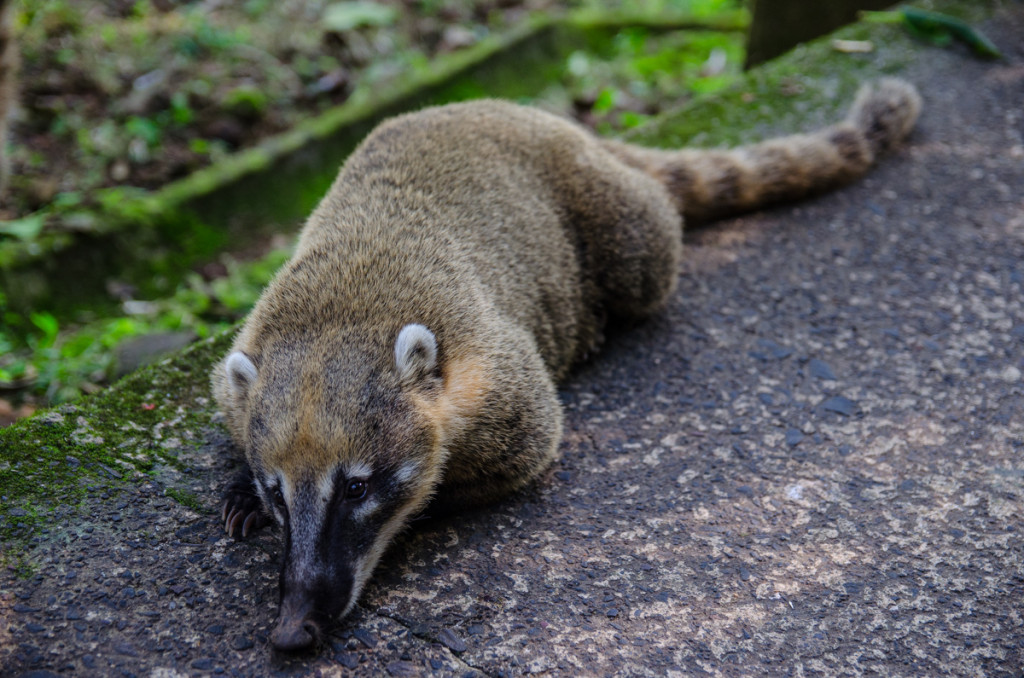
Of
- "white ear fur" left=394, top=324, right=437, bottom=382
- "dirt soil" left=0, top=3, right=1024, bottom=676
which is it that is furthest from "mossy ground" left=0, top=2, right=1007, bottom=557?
"white ear fur" left=394, top=324, right=437, bottom=382

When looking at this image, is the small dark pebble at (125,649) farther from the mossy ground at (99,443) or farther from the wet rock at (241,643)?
the mossy ground at (99,443)

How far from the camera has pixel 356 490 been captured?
8.43 feet

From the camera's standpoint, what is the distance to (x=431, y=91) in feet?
22.7

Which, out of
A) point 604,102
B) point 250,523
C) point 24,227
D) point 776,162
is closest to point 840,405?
point 776,162

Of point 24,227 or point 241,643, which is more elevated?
point 24,227

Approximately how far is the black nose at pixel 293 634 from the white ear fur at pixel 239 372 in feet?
2.76

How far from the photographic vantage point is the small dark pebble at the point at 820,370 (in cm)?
358

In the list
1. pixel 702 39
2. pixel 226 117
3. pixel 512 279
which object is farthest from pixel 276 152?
pixel 702 39

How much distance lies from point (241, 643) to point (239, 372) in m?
0.90

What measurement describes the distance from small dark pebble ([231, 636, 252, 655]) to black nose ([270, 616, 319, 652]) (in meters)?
0.11

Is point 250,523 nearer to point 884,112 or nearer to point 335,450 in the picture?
point 335,450

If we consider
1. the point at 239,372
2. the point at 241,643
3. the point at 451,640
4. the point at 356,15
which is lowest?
the point at 451,640

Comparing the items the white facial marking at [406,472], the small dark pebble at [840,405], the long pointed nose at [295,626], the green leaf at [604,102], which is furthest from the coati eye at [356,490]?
the green leaf at [604,102]

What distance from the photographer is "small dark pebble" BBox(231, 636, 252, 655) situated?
2.43 m
